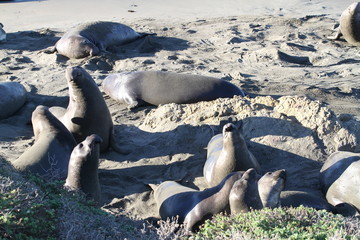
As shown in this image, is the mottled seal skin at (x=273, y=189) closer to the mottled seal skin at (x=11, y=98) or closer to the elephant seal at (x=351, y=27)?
the mottled seal skin at (x=11, y=98)

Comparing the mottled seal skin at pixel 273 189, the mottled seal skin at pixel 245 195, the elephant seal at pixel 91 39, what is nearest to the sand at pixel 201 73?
the elephant seal at pixel 91 39

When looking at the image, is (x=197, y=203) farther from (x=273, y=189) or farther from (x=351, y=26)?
(x=351, y=26)

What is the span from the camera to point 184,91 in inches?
305

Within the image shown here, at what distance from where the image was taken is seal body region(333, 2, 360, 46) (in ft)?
Result: 36.3

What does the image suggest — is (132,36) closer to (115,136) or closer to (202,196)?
(115,136)

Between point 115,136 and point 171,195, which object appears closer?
point 171,195

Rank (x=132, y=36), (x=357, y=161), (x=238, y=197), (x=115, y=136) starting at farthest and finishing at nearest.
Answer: (x=132, y=36), (x=115, y=136), (x=357, y=161), (x=238, y=197)

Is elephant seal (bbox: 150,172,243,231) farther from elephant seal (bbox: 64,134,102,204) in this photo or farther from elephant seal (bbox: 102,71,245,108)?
elephant seal (bbox: 102,71,245,108)

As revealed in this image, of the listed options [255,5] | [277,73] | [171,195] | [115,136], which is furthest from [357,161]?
[255,5]

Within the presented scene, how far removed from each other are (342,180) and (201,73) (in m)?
4.00

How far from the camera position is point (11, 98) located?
757cm

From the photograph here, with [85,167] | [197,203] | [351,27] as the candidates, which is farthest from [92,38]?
[197,203]

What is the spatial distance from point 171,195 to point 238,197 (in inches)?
34.6

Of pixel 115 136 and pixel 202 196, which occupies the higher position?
pixel 202 196
